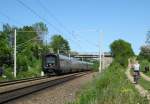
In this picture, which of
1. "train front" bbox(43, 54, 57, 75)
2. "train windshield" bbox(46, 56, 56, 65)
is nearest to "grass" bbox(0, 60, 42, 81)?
"train front" bbox(43, 54, 57, 75)

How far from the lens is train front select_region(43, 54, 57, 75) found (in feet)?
188

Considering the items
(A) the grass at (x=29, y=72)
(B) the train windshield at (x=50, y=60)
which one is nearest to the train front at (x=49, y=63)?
(B) the train windshield at (x=50, y=60)

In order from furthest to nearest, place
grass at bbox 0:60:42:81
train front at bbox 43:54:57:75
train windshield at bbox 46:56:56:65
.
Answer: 1. train windshield at bbox 46:56:56:65
2. train front at bbox 43:54:57:75
3. grass at bbox 0:60:42:81

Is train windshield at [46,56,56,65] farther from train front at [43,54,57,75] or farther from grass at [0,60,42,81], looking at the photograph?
grass at [0,60,42,81]

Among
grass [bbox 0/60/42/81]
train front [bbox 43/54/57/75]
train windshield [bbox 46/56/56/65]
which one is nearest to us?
grass [bbox 0/60/42/81]

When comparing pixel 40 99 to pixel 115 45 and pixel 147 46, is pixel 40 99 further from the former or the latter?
pixel 115 45

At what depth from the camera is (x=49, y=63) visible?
5809cm

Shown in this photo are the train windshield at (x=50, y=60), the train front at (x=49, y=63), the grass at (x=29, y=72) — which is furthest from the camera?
the train windshield at (x=50, y=60)

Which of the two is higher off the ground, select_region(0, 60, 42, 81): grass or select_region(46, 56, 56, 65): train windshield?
select_region(46, 56, 56, 65): train windshield

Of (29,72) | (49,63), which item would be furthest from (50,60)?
(29,72)

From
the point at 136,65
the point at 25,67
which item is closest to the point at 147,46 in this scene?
the point at 25,67

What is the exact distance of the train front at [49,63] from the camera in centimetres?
5719

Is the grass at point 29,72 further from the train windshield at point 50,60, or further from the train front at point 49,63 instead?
the train windshield at point 50,60

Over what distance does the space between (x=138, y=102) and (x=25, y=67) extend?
5651cm
